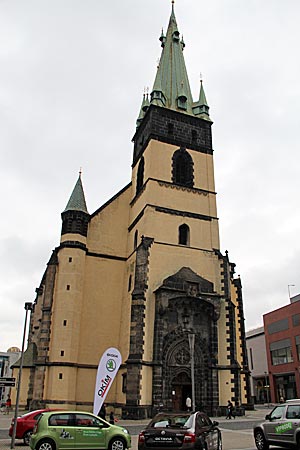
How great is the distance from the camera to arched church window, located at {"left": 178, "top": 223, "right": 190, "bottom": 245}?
33478mm

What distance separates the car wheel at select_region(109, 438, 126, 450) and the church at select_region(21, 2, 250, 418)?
13.5 m

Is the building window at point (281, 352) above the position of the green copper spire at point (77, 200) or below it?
below

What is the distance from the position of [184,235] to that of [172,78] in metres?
17.4

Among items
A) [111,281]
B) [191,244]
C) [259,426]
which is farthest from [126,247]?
[259,426]

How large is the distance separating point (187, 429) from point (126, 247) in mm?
25212

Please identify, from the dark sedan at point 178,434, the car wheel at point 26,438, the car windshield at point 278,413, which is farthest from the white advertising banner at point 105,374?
the car windshield at point 278,413

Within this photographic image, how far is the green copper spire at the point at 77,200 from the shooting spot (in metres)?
34.2

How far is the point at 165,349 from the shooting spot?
2845cm

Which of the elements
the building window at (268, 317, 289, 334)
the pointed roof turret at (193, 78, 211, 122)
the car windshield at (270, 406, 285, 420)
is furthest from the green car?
the building window at (268, 317, 289, 334)

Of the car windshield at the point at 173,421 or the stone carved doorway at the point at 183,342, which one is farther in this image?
the stone carved doorway at the point at 183,342

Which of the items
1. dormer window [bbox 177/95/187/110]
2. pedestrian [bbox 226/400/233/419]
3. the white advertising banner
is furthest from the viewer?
dormer window [bbox 177/95/187/110]

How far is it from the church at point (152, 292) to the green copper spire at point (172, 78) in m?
0.23

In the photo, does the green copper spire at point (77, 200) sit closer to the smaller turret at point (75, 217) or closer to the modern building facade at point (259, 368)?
the smaller turret at point (75, 217)

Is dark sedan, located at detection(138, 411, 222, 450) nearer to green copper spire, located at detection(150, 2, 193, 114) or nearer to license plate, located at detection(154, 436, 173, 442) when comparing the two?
license plate, located at detection(154, 436, 173, 442)
